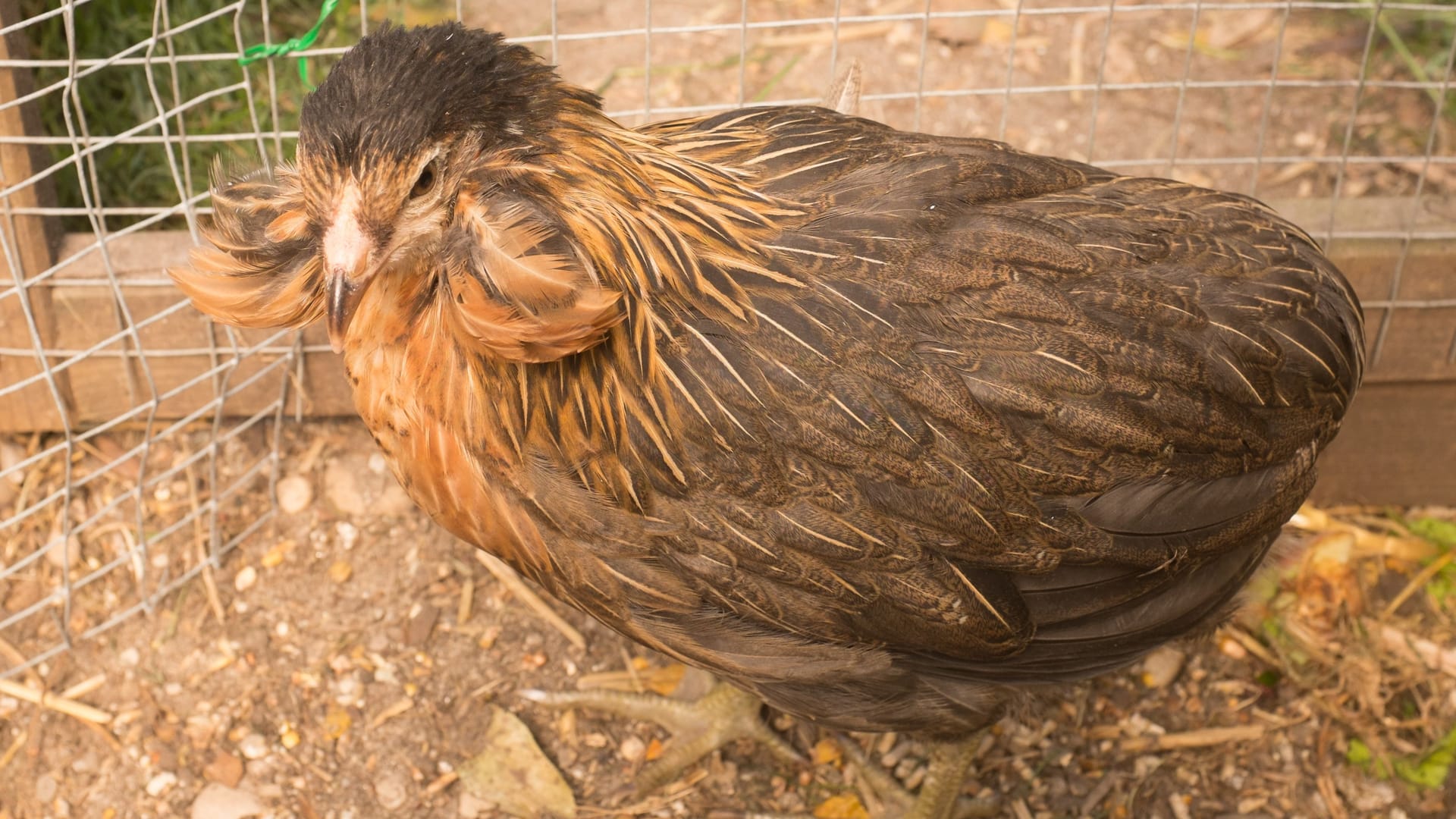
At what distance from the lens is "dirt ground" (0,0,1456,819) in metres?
3.12

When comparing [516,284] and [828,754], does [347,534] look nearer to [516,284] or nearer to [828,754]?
[828,754]

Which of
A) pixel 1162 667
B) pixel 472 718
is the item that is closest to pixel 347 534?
pixel 472 718

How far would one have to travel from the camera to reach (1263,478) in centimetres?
246

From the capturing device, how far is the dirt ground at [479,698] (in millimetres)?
3119

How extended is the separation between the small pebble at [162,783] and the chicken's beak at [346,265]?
1.65 meters

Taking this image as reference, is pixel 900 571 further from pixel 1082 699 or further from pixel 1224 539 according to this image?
pixel 1082 699

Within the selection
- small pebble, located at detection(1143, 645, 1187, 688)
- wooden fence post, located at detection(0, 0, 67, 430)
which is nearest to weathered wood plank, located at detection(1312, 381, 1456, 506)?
small pebble, located at detection(1143, 645, 1187, 688)

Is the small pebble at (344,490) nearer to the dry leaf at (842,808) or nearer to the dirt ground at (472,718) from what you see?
the dirt ground at (472,718)

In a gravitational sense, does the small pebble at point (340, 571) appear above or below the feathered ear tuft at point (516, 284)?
below

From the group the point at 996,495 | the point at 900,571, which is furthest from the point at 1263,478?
the point at 900,571

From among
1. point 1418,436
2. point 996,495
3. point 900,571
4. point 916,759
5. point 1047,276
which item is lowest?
point 916,759

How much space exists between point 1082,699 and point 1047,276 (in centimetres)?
143

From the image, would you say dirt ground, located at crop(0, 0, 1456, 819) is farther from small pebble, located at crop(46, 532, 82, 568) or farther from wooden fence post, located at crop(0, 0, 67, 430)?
wooden fence post, located at crop(0, 0, 67, 430)

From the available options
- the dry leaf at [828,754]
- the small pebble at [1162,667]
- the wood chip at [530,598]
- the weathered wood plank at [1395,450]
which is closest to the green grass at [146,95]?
the wood chip at [530,598]
